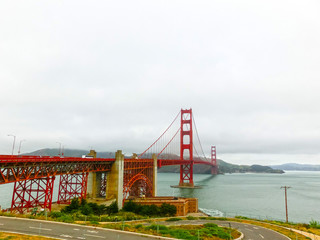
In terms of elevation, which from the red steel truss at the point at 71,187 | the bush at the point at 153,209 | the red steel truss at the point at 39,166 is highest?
the red steel truss at the point at 39,166

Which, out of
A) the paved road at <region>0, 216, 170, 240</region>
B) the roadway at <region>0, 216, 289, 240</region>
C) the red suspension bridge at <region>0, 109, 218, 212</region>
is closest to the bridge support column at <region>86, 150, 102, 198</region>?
the red suspension bridge at <region>0, 109, 218, 212</region>

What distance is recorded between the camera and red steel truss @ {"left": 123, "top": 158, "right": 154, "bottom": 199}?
59.8m

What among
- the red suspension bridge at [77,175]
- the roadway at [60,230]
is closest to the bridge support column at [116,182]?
the red suspension bridge at [77,175]

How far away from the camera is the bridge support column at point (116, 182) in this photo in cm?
5106

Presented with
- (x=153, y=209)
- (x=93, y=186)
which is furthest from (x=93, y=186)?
(x=153, y=209)

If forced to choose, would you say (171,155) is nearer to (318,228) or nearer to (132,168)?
(132,168)

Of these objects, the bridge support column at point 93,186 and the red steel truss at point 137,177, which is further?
the red steel truss at point 137,177

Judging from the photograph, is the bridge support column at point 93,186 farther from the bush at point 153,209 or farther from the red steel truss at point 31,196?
the red steel truss at point 31,196

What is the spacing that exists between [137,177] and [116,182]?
48.7 feet

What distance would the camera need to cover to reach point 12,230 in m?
19.7

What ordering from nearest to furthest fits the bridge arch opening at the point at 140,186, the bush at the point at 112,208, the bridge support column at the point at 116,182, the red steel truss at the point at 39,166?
the red steel truss at the point at 39,166
the bush at the point at 112,208
the bridge support column at the point at 116,182
the bridge arch opening at the point at 140,186

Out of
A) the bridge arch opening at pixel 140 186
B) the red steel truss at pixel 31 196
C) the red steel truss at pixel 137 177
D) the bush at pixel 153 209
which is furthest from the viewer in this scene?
the bridge arch opening at pixel 140 186

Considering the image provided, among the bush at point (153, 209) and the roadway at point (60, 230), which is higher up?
the roadway at point (60, 230)

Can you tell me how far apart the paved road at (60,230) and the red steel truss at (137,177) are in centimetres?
3520
